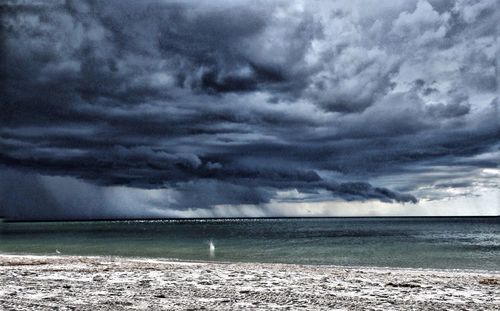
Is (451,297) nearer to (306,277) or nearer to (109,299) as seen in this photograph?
(306,277)

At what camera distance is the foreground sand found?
1383 centimetres

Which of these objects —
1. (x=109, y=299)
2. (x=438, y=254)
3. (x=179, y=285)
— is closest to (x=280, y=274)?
(x=179, y=285)

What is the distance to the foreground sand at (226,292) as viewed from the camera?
13828 mm

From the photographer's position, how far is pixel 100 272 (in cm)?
2194

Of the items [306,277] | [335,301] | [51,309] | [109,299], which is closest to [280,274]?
[306,277]

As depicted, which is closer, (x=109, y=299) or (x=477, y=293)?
(x=109, y=299)

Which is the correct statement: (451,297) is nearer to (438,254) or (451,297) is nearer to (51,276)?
(51,276)

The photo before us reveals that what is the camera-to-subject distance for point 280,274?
22.4 m

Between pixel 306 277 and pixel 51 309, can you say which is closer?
pixel 51 309

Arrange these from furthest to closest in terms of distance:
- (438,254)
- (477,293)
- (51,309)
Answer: (438,254) → (477,293) → (51,309)

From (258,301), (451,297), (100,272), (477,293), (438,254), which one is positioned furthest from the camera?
(438,254)

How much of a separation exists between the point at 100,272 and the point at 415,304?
13.9 m

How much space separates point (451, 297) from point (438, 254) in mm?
38086

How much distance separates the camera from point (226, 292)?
16.2 metres
